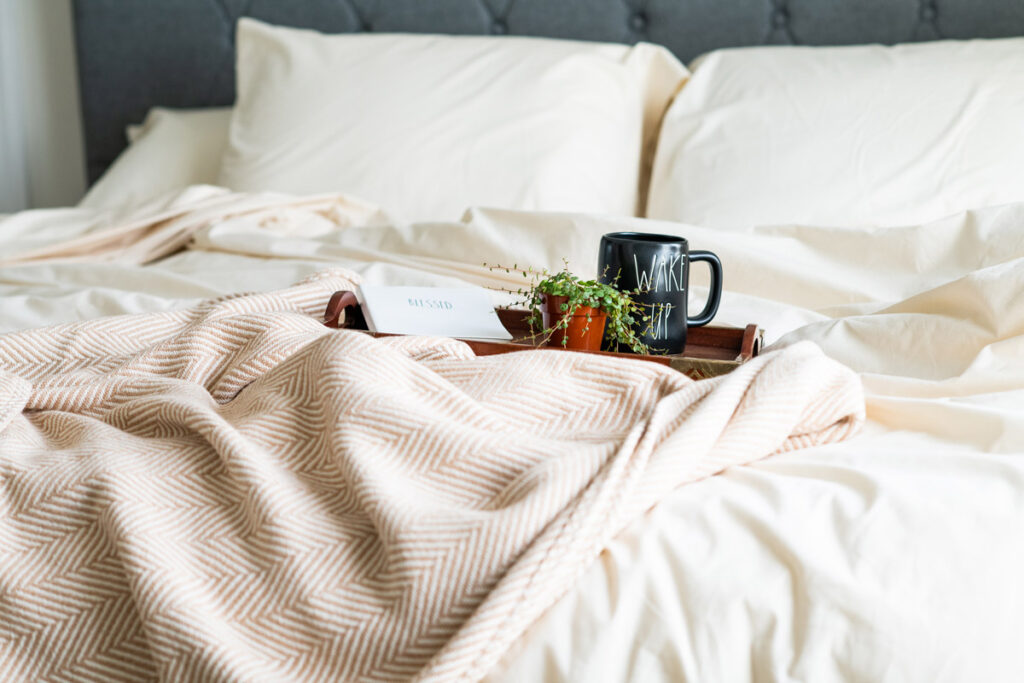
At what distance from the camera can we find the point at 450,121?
1865mm

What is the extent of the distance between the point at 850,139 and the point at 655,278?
0.85 metres

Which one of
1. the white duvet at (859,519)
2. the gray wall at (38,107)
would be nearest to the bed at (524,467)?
the white duvet at (859,519)

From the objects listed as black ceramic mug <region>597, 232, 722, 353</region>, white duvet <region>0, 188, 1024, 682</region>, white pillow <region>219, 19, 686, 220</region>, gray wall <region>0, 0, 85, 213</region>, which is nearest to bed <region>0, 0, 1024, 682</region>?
white duvet <region>0, 188, 1024, 682</region>

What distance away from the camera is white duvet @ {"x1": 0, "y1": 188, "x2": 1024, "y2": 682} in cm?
54

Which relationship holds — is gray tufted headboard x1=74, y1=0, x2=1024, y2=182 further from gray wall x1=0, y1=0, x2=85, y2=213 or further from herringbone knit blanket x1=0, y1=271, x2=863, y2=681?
herringbone knit blanket x1=0, y1=271, x2=863, y2=681

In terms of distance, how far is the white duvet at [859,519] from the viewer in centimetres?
54

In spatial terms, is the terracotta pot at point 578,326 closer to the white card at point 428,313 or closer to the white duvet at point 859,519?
the white card at point 428,313

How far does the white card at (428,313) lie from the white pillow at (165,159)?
120 centimetres

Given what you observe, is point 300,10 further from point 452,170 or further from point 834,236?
point 834,236

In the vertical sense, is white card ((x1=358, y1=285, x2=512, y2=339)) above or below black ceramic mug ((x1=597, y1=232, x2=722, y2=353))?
below

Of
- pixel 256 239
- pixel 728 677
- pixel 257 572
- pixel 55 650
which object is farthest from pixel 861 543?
pixel 256 239

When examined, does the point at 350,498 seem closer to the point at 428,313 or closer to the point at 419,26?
the point at 428,313

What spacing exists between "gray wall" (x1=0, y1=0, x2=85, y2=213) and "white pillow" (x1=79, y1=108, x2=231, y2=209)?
57cm

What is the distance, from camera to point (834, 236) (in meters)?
1.30
